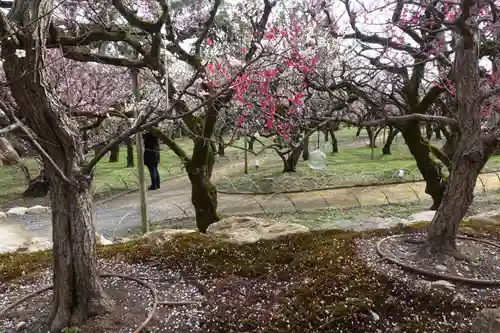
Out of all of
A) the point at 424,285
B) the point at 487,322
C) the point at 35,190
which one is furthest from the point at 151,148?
the point at 487,322

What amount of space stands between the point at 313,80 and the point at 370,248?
2161 millimetres

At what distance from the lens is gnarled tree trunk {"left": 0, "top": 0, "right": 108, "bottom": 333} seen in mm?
2047

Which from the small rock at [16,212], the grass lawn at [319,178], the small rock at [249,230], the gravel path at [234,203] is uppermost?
the small rock at [249,230]

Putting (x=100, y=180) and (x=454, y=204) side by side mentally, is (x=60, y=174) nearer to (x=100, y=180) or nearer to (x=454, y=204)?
(x=454, y=204)

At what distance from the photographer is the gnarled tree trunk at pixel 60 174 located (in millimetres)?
2047

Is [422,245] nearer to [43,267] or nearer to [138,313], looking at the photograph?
[138,313]

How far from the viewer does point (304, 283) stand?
2.81 meters

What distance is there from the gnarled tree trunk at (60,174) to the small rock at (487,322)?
2224 millimetres

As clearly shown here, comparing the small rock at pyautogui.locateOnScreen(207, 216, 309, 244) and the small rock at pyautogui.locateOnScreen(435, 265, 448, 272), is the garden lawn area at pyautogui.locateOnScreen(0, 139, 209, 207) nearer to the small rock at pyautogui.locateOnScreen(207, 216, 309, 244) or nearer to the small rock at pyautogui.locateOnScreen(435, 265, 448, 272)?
the small rock at pyautogui.locateOnScreen(207, 216, 309, 244)

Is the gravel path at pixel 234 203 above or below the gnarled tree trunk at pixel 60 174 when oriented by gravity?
below

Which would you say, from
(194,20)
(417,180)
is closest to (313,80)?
(194,20)

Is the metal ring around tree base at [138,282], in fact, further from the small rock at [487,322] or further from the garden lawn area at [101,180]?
the garden lawn area at [101,180]

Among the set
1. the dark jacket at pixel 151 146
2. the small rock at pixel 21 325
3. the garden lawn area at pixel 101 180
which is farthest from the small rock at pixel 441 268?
the garden lawn area at pixel 101 180

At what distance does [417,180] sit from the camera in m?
10.5
